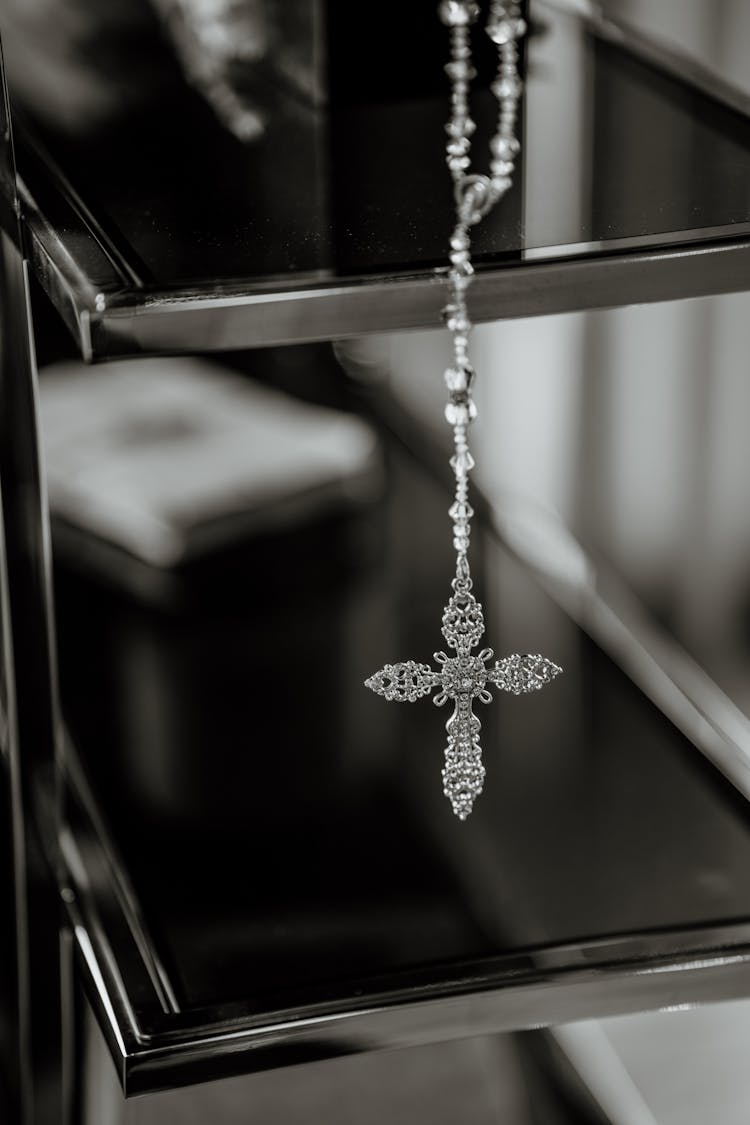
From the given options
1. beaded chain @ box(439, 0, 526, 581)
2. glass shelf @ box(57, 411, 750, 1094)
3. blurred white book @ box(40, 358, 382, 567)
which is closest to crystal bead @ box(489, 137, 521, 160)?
Answer: beaded chain @ box(439, 0, 526, 581)

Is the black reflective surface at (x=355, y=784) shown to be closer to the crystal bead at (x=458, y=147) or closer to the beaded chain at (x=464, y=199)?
the beaded chain at (x=464, y=199)

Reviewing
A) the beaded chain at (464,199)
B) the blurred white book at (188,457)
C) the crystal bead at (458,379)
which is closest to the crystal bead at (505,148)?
the beaded chain at (464,199)

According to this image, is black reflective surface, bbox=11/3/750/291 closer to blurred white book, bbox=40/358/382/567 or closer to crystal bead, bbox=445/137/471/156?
crystal bead, bbox=445/137/471/156

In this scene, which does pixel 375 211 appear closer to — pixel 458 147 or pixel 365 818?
pixel 458 147

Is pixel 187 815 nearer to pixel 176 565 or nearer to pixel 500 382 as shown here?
pixel 176 565

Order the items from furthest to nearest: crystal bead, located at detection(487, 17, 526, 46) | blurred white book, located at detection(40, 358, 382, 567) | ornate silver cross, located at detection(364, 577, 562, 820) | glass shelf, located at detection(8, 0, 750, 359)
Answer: blurred white book, located at detection(40, 358, 382, 567) < crystal bead, located at detection(487, 17, 526, 46) < ornate silver cross, located at detection(364, 577, 562, 820) < glass shelf, located at detection(8, 0, 750, 359)

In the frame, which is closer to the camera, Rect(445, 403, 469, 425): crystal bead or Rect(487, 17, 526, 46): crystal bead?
Rect(445, 403, 469, 425): crystal bead
